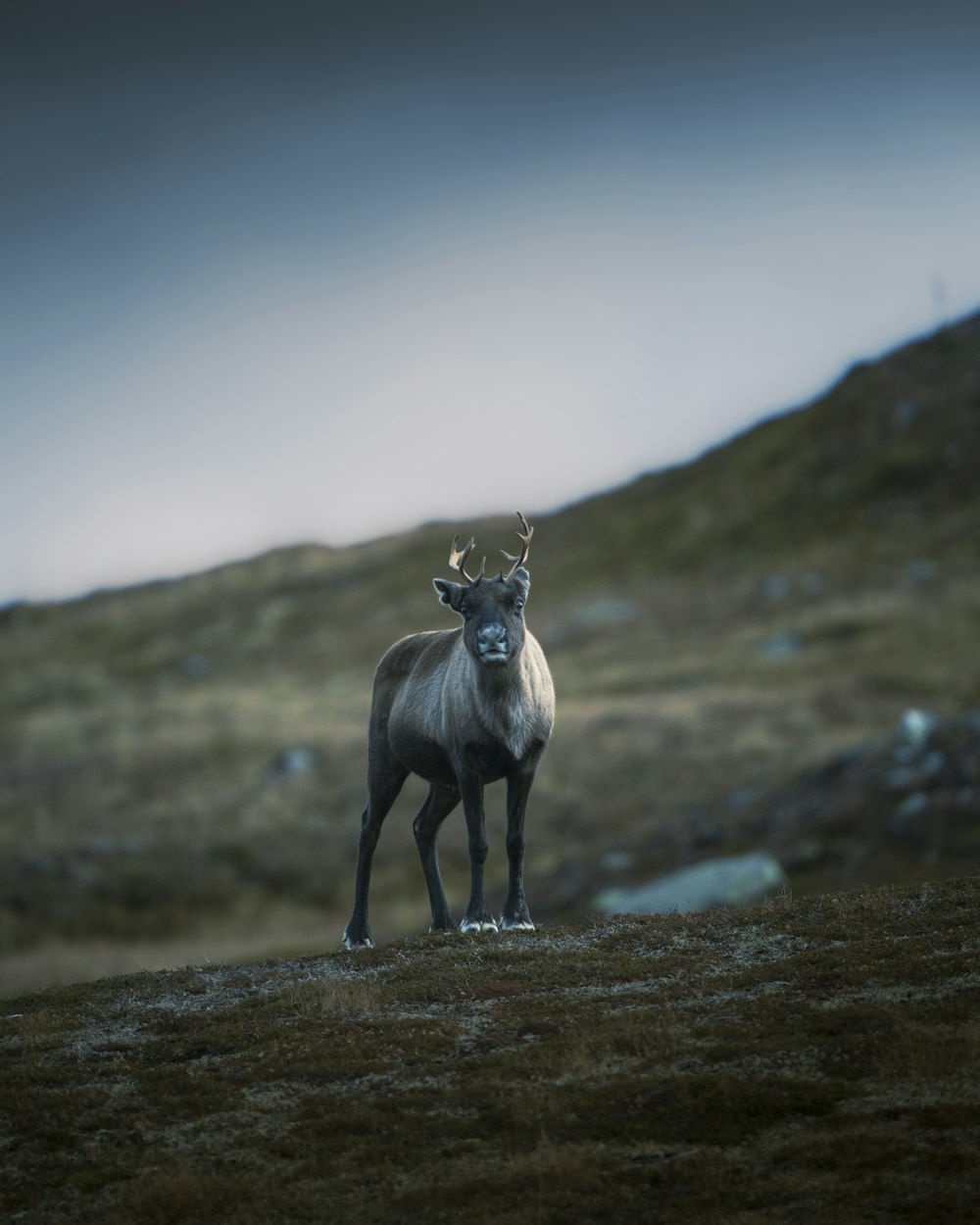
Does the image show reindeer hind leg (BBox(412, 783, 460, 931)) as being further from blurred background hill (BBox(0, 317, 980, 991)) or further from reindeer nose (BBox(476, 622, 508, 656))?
blurred background hill (BBox(0, 317, 980, 991))

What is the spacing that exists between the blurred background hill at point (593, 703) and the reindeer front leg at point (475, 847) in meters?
13.9

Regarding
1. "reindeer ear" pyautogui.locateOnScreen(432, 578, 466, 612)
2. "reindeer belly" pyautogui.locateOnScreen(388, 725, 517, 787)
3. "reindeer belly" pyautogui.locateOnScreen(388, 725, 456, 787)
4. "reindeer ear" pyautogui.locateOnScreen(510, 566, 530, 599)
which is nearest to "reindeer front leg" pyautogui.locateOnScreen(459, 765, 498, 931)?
"reindeer belly" pyautogui.locateOnScreen(388, 725, 517, 787)

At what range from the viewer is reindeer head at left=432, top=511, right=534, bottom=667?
16.5 meters

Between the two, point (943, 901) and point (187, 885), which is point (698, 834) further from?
point (943, 901)

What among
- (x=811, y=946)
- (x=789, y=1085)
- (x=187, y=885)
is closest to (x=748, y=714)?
(x=187, y=885)

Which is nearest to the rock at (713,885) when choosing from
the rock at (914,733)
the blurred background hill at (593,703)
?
the blurred background hill at (593,703)

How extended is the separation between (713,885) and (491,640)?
23.1 meters

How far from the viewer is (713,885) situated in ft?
125

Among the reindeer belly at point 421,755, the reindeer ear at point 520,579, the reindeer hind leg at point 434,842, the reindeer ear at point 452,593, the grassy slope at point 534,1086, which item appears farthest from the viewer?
the reindeer hind leg at point 434,842

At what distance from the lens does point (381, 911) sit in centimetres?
4953

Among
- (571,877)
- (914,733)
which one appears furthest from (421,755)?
(571,877)

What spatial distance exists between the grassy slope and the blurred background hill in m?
16.5

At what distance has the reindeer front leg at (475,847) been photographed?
1673 cm

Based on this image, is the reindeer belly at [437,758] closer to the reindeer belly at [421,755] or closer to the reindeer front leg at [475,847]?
the reindeer belly at [421,755]
